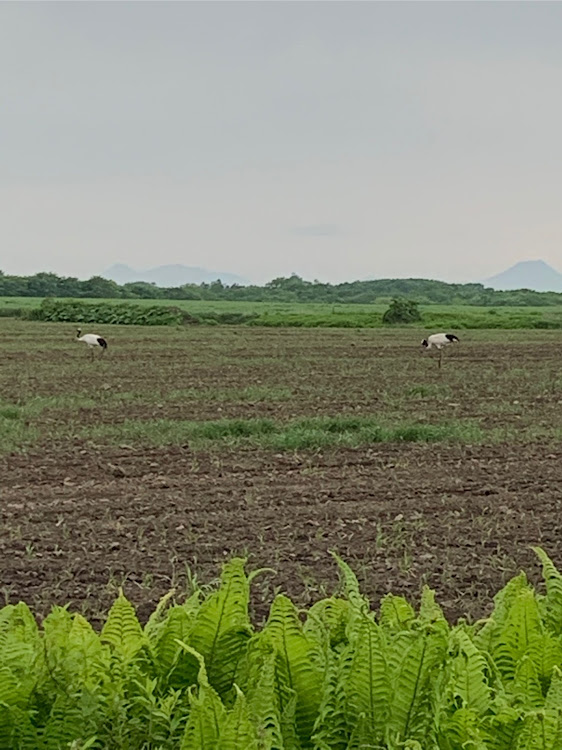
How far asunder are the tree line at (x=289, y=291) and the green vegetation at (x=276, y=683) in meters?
82.0

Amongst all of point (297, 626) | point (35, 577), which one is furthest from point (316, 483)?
point (297, 626)

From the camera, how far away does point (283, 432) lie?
1291 cm

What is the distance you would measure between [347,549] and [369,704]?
18.5 ft

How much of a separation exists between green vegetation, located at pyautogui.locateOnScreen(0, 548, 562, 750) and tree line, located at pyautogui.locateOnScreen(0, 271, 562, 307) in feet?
269

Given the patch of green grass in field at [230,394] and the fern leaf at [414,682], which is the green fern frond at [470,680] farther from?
the patch of green grass in field at [230,394]

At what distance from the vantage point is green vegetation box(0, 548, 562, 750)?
1.74 metres

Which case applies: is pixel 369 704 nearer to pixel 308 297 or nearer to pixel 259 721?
pixel 259 721

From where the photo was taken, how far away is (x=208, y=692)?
1570mm

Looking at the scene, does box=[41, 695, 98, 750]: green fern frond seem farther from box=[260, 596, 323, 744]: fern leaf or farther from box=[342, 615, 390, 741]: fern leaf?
box=[342, 615, 390, 741]: fern leaf

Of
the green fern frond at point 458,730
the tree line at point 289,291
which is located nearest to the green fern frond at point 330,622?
the green fern frond at point 458,730

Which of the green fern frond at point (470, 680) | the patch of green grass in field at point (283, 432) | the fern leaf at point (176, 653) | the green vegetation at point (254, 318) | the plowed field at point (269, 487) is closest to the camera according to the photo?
the green fern frond at point (470, 680)

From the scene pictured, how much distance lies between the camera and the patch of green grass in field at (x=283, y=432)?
12195 mm

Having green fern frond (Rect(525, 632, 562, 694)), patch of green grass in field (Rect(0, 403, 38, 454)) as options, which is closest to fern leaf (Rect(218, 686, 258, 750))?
green fern frond (Rect(525, 632, 562, 694))

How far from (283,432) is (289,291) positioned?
292 feet
